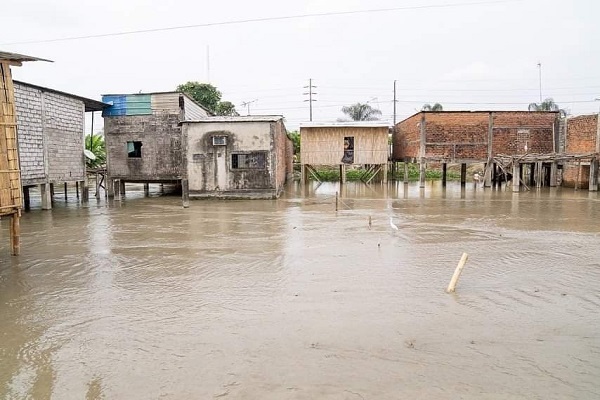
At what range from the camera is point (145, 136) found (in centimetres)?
2402

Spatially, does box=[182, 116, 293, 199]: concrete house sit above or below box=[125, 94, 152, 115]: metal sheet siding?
below

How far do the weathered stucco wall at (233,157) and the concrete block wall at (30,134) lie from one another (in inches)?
234

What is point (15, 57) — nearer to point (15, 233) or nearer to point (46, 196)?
point (15, 233)

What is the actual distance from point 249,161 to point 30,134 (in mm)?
8719

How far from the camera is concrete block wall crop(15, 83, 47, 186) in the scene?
17422mm

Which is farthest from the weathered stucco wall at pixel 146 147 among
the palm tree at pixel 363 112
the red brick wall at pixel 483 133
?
the palm tree at pixel 363 112

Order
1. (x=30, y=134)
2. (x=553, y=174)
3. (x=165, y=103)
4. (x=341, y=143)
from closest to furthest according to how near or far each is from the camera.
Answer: (x=30, y=134) < (x=165, y=103) < (x=553, y=174) < (x=341, y=143)

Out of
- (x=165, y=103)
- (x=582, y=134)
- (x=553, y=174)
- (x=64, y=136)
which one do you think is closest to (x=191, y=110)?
(x=165, y=103)

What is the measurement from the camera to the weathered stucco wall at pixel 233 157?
22.2 metres

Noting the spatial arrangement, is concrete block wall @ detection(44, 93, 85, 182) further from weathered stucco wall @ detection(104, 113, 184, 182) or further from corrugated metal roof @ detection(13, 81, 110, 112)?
weathered stucco wall @ detection(104, 113, 184, 182)

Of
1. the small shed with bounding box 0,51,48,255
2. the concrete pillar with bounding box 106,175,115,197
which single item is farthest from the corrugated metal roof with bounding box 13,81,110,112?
the small shed with bounding box 0,51,48,255

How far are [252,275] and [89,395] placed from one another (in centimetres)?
430

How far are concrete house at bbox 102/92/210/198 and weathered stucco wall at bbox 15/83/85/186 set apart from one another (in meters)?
2.26

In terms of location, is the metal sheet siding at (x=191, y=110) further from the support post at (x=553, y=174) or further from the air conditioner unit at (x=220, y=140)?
the support post at (x=553, y=174)
